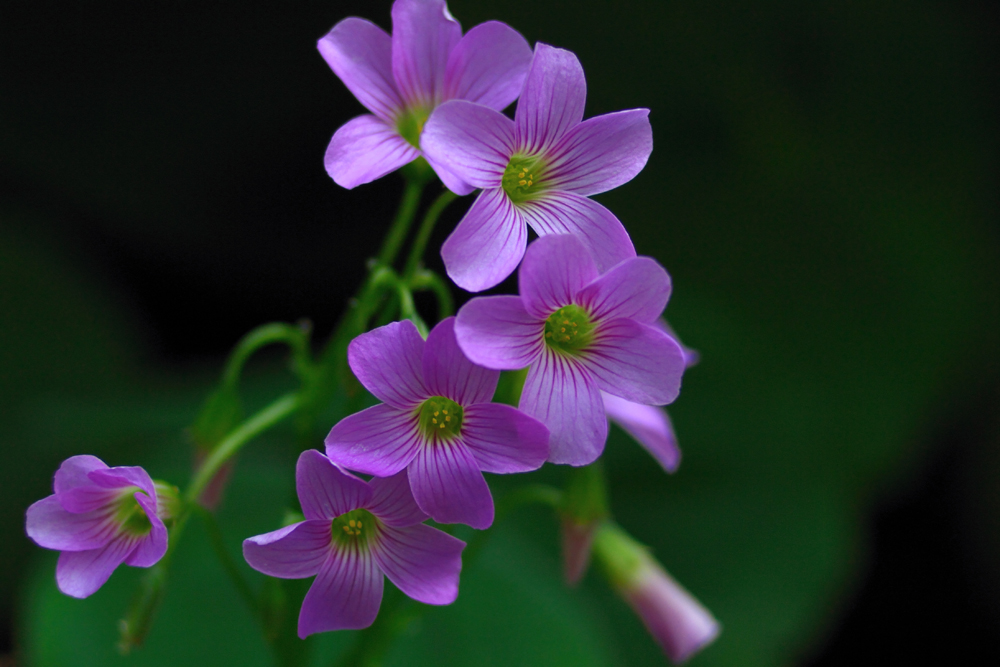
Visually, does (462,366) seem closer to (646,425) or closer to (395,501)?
(395,501)

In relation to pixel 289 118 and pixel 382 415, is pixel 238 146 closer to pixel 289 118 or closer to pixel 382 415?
pixel 289 118

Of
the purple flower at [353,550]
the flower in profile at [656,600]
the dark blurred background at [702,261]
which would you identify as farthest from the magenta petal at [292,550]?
the dark blurred background at [702,261]

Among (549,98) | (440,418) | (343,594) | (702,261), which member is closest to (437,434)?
(440,418)

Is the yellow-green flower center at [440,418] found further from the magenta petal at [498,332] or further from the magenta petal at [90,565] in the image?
the magenta petal at [90,565]

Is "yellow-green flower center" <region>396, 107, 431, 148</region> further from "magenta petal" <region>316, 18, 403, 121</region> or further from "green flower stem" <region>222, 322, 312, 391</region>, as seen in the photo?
"green flower stem" <region>222, 322, 312, 391</region>

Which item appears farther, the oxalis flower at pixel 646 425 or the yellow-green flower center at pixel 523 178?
the oxalis flower at pixel 646 425

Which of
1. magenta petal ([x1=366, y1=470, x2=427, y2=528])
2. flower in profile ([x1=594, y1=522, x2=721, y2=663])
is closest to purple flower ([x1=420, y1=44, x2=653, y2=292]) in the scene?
magenta petal ([x1=366, y1=470, x2=427, y2=528])
